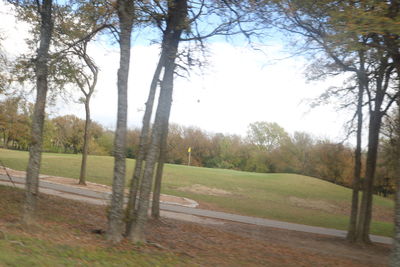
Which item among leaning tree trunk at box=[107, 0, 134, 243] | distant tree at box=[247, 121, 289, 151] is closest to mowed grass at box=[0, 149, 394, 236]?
leaning tree trunk at box=[107, 0, 134, 243]

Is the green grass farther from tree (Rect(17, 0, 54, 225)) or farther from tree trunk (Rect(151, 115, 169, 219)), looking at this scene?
tree trunk (Rect(151, 115, 169, 219))

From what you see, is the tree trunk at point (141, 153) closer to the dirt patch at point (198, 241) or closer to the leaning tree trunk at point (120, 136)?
the leaning tree trunk at point (120, 136)

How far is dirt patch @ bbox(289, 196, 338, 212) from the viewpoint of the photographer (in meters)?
28.5

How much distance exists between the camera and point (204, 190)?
30.1 metres

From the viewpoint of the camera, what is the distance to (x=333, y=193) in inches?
1425

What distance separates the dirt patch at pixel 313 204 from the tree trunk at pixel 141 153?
2115cm

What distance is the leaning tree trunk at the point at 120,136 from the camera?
27.1 ft

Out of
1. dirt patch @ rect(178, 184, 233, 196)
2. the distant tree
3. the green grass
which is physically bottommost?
dirt patch @ rect(178, 184, 233, 196)

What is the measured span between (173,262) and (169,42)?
581 cm

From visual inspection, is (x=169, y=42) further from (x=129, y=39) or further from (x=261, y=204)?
(x=261, y=204)

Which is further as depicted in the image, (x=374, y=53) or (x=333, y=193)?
(x=333, y=193)

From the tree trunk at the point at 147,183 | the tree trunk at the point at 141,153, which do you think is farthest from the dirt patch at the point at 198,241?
the tree trunk at the point at 141,153

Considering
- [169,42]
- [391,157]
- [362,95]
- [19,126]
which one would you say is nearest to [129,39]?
[169,42]

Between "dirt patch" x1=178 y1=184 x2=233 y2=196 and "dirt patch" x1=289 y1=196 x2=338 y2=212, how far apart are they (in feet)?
18.3
